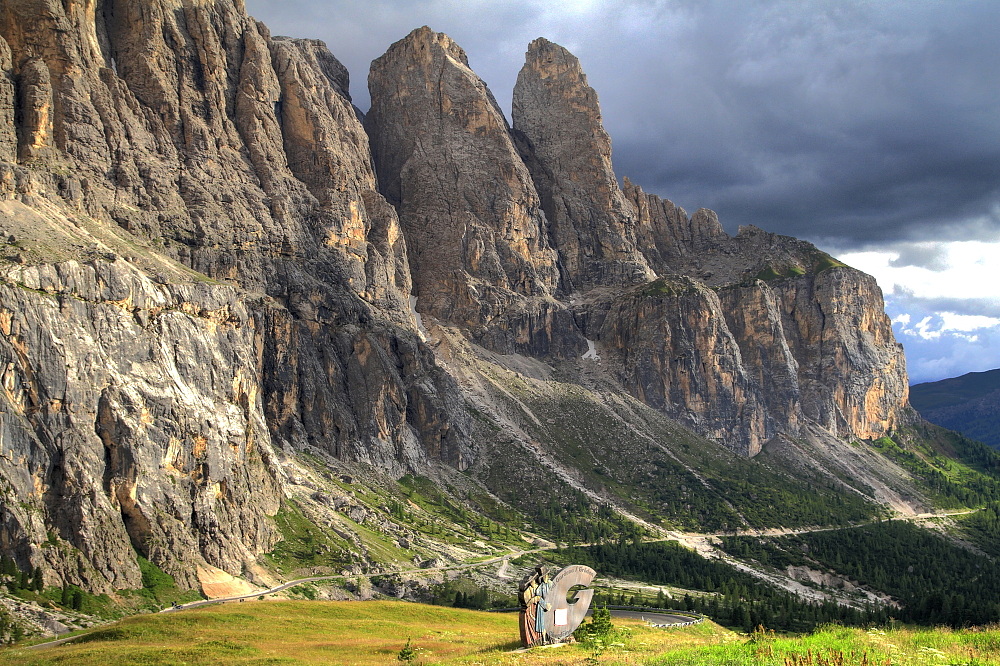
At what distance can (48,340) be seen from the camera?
11281cm

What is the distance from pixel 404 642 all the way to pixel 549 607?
16704mm

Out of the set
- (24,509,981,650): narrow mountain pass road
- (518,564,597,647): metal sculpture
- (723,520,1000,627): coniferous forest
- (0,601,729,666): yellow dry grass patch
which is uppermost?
(518,564,597,647): metal sculpture

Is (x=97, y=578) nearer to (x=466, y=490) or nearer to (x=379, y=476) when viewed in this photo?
(x=379, y=476)

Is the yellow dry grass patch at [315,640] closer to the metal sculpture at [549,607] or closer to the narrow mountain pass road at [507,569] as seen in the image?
the metal sculpture at [549,607]

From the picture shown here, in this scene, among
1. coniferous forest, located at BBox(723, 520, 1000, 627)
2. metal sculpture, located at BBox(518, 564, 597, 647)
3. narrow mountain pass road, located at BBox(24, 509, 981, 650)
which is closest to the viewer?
metal sculpture, located at BBox(518, 564, 597, 647)

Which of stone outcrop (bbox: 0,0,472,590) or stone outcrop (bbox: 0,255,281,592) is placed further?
stone outcrop (bbox: 0,0,472,590)

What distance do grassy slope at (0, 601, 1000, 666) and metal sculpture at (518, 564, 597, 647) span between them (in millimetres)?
2262

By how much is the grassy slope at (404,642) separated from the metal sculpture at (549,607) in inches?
89.0

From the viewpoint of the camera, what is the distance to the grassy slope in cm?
4219

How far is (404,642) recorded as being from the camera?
218 feet

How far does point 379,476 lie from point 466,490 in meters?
21.1

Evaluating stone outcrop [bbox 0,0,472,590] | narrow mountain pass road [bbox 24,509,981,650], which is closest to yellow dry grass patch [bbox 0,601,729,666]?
narrow mountain pass road [bbox 24,509,981,650]

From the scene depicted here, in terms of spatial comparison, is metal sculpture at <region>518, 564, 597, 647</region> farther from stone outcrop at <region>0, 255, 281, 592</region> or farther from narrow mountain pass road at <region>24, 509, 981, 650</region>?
stone outcrop at <region>0, 255, 281, 592</region>

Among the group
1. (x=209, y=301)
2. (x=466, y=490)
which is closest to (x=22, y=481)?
(x=209, y=301)
